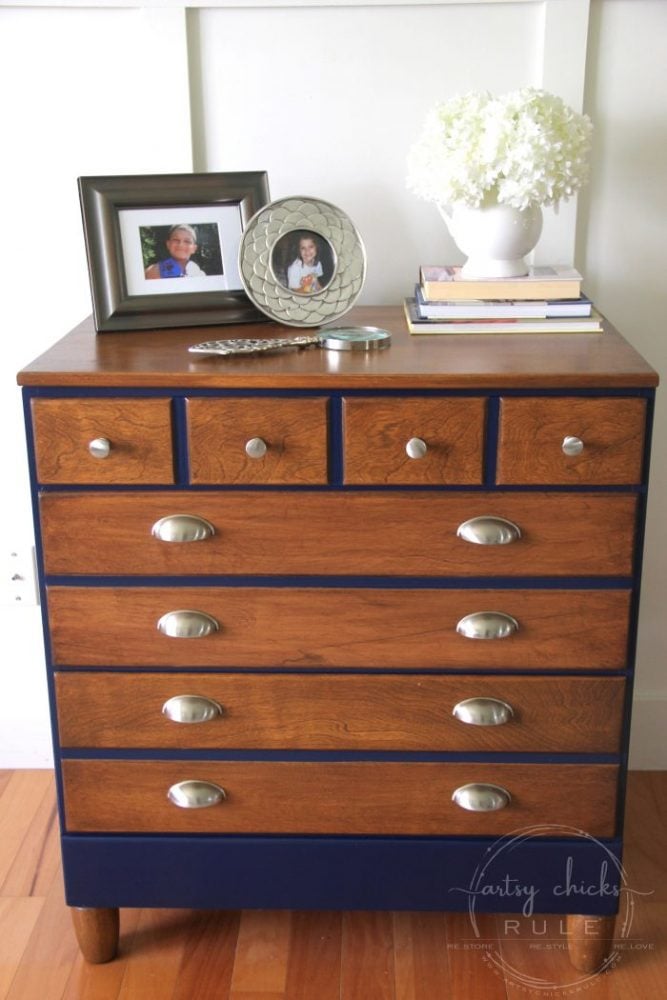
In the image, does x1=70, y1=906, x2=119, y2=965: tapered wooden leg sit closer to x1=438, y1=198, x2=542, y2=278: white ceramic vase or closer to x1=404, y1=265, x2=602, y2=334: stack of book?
x1=404, y1=265, x2=602, y2=334: stack of book

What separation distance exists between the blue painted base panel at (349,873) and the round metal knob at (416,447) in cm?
58

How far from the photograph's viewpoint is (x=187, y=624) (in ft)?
5.32

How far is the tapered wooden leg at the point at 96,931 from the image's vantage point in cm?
178

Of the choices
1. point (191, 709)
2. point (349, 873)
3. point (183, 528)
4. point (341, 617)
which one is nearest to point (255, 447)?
point (183, 528)

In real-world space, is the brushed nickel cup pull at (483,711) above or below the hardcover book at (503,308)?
below

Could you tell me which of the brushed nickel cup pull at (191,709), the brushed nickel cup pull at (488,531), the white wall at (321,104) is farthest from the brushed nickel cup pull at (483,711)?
the white wall at (321,104)

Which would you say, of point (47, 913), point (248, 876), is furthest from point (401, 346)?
point (47, 913)

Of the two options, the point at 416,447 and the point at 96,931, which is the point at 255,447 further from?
the point at 96,931

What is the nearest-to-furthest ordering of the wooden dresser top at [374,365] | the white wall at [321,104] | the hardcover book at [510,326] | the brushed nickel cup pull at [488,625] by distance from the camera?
1. the wooden dresser top at [374,365]
2. the brushed nickel cup pull at [488,625]
3. the hardcover book at [510,326]
4. the white wall at [321,104]

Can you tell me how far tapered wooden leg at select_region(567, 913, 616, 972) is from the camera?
175 centimetres

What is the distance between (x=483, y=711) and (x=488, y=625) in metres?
0.13

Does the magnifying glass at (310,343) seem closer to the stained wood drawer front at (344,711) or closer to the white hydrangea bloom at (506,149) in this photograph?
the white hydrangea bloom at (506,149)

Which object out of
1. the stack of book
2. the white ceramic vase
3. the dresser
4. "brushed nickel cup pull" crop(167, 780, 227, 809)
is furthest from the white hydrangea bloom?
"brushed nickel cup pull" crop(167, 780, 227, 809)

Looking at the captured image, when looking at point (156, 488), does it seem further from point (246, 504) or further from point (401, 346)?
point (401, 346)
